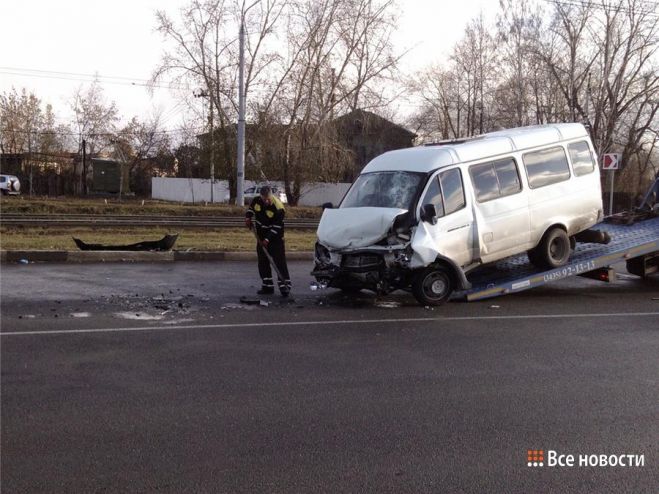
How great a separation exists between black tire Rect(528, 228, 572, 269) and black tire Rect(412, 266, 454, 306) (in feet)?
5.90

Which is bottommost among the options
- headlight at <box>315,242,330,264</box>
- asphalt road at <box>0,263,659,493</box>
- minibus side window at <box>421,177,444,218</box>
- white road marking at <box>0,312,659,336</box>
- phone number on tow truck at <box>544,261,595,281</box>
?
asphalt road at <box>0,263,659,493</box>

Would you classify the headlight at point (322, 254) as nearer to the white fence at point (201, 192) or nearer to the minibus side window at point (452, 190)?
the minibus side window at point (452, 190)

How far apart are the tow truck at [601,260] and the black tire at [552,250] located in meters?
0.14

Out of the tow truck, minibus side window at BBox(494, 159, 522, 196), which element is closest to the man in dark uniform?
the tow truck

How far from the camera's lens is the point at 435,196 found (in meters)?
9.11

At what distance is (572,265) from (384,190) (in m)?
3.18

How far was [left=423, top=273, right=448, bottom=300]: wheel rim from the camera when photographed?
30.1 ft

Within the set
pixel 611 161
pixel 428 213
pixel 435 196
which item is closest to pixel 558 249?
pixel 435 196

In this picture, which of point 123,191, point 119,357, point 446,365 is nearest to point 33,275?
point 119,357

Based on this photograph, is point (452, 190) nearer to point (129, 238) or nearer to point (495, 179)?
point (495, 179)

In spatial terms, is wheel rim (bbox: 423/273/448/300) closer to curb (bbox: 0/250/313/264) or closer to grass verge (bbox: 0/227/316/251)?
curb (bbox: 0/250/313/264)

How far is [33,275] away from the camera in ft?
38.4

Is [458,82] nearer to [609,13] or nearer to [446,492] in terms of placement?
[609,13]

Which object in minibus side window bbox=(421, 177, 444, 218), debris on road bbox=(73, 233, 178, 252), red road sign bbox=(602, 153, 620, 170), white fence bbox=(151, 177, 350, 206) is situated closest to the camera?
minibus side window bbox=(421, 177, 444, 218)
